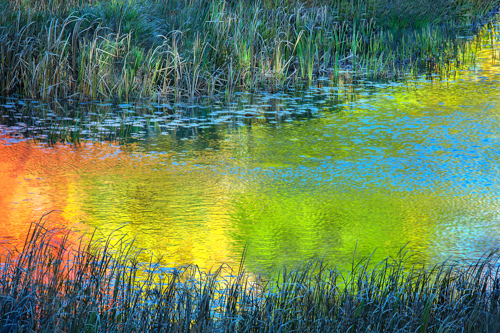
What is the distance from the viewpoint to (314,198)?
4.66m

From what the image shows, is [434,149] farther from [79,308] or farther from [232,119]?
[79,308]

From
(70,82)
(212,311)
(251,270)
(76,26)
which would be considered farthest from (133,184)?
(76,26)

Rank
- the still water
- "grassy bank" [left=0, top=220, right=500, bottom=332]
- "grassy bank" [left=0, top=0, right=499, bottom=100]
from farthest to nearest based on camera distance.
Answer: "grassy bank" [left=0, top=0, right=499, bottom=100] → the still water → "grassy bank" [left=0, top=220, right=500, bottom=332]

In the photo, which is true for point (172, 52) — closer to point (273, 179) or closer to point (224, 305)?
point (273, 179)

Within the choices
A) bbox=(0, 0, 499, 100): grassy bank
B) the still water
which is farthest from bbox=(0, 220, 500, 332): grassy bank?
bbox=(0, 0, 499, 100): grassy bank

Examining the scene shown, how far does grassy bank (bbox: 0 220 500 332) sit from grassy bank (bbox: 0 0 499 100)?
194 inches

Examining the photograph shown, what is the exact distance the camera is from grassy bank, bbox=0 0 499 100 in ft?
25.6

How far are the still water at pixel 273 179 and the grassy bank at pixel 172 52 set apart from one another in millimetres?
A: 613

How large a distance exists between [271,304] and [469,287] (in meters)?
1.03

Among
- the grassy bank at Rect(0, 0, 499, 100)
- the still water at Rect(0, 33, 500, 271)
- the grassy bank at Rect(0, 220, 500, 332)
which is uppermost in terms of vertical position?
the grassy bank at Rect(0, 0, 499, 100)

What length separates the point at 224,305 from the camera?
2934 mm

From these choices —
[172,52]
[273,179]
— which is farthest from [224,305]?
[172,52]

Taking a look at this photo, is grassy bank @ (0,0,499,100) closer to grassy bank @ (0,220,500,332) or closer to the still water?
the still water

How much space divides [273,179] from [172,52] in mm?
3380
